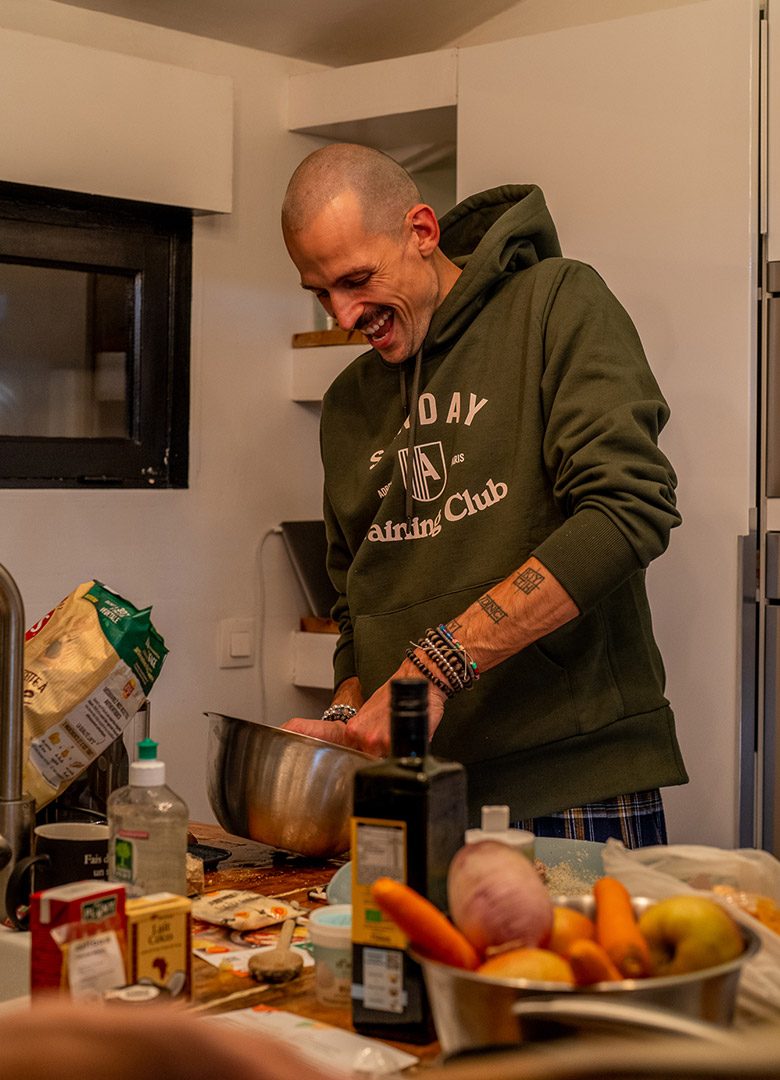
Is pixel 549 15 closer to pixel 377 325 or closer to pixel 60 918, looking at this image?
pixel 377 325

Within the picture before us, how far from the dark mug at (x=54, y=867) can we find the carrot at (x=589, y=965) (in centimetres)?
59

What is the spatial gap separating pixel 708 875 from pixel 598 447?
68cm

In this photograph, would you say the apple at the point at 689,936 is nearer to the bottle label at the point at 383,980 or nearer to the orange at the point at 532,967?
the orange at the point at 532,967

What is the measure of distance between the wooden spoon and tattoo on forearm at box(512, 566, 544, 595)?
56 cm

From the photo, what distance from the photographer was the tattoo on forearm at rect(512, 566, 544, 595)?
1.50 meters

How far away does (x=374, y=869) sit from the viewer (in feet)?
2.91

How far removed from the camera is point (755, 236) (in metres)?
2.24

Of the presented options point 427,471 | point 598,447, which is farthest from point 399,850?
point 427,471

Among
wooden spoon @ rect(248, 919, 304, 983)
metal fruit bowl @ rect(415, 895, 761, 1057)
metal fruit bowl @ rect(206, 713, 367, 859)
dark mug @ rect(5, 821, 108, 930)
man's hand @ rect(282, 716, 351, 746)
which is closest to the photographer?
metal fruit bowl @ rect(415, 895, 761, 1057)

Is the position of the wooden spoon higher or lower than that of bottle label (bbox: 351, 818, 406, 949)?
lower

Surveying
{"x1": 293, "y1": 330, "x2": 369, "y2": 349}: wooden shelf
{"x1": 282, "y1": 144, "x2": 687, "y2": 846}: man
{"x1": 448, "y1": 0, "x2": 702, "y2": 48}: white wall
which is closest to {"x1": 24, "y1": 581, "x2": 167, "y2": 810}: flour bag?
{"x1": 282, "y1": 144, "x2": 687, "y2": 846}: man

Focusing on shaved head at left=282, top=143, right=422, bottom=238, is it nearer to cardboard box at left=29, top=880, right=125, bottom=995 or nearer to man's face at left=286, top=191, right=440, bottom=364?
man's face at left=286, top=191, right=440, bottom=364

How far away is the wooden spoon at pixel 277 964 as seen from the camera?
1007mm

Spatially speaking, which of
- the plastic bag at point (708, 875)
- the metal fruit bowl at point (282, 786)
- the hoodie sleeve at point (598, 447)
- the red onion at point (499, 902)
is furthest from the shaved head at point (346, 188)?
the red onion at point (499, 902)
